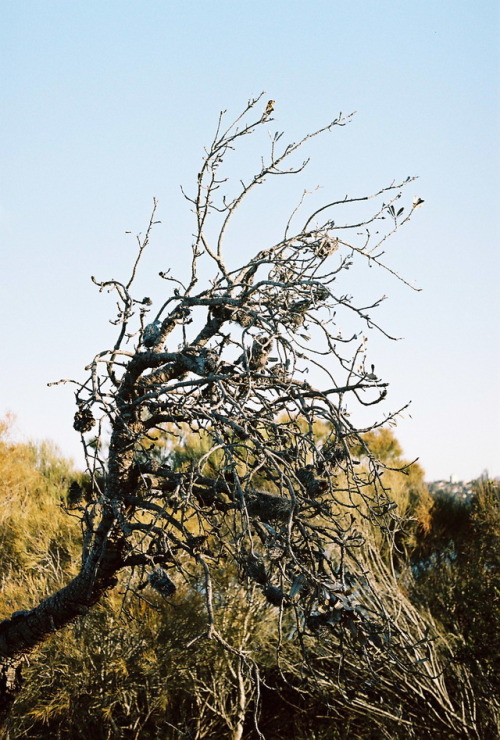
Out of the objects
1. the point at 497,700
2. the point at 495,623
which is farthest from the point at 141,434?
the point at 495,623

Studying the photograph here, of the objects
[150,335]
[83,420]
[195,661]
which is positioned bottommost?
[195,661]

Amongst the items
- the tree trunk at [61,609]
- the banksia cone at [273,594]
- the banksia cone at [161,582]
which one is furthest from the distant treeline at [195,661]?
the banksia cone at [273,594]

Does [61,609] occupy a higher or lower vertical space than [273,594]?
lower

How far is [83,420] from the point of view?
10.9ft

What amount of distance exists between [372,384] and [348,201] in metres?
1.28

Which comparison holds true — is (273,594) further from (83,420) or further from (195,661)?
(195,661)

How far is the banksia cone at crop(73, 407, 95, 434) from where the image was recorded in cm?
330

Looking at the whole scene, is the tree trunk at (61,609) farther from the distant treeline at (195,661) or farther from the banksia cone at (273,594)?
the distant treeline at (195,661)

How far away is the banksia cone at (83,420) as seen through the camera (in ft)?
10.8

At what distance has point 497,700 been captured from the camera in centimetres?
734

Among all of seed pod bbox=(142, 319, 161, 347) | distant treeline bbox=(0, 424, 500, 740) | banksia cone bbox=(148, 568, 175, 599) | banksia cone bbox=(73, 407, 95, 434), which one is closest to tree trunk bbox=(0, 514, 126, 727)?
banksia cone bbox=(148, 568, 175, 599)

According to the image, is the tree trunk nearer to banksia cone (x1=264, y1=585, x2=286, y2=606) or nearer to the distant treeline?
banksia cone (x1=264, y1=585, x2=286, y2=606)

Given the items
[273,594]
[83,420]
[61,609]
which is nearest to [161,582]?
[273,594]

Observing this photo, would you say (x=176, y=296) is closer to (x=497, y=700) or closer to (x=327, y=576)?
(x=327, y=576)
